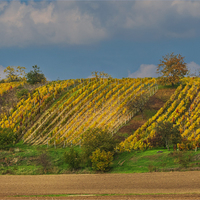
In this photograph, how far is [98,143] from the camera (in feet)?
121

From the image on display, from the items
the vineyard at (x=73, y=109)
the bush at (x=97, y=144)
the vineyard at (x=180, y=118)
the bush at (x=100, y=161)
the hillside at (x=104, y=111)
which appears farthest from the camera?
the vineyard at (x=73, y=109)

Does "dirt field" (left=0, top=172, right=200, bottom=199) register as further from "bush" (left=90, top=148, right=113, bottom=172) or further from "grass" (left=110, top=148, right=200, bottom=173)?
"grass" (left=110, top=148, right=200, bottom=173)

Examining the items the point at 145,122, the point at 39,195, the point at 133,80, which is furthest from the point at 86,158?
the point at 133,80

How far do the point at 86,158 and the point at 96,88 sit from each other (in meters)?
31.6

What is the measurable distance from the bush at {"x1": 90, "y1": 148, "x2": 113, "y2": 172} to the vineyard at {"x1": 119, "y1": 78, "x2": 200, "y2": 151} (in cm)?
702

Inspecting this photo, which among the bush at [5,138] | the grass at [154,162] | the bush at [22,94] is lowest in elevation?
the grass at [154,162]

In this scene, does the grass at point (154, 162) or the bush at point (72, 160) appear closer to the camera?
the grass at point (154, 162)

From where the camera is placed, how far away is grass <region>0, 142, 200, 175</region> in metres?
30.8

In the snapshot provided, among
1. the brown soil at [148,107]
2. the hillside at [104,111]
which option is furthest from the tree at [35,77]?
the brown soil at [148,107]

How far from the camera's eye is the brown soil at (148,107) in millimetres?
47406

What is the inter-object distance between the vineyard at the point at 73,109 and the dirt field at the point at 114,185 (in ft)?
59.7

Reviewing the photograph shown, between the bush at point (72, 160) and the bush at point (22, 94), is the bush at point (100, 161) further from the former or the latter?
the bush at point (22, 94)

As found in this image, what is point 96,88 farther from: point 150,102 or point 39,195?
point 39,195

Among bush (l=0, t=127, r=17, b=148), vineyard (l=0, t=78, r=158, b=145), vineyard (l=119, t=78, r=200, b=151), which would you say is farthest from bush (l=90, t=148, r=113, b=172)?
bush (l=0, t=127, r=17, b=148)
